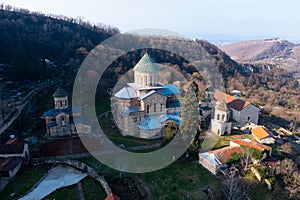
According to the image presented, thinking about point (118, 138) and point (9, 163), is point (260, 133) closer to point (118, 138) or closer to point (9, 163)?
point (118, 138)

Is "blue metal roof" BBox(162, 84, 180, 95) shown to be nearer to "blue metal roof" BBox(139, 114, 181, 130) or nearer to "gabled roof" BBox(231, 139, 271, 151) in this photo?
"blue metal roof" BBox(139, 114, 181, 130)

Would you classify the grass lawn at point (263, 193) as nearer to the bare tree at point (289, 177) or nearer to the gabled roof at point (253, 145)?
the bare tree at point (289, 177)

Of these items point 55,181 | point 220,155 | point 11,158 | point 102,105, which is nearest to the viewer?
point 55,181

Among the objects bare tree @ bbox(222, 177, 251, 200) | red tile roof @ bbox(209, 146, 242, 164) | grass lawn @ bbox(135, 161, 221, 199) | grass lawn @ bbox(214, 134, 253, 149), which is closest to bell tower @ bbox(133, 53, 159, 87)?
grass lawn @ bbox(214, 134, 253, 149)

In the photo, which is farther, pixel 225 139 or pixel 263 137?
pixel 225 139

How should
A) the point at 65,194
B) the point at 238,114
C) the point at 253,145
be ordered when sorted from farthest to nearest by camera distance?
the point at 238,114
the point at 253,145
the point at 65,194

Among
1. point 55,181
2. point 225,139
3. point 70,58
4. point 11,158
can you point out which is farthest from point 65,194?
point 70,58

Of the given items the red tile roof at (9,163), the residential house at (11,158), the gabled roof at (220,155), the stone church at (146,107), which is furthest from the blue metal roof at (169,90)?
the red tile roof at (9,163)

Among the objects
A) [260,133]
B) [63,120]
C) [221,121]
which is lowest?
[260,133]

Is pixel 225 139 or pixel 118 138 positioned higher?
pixel 118 138
